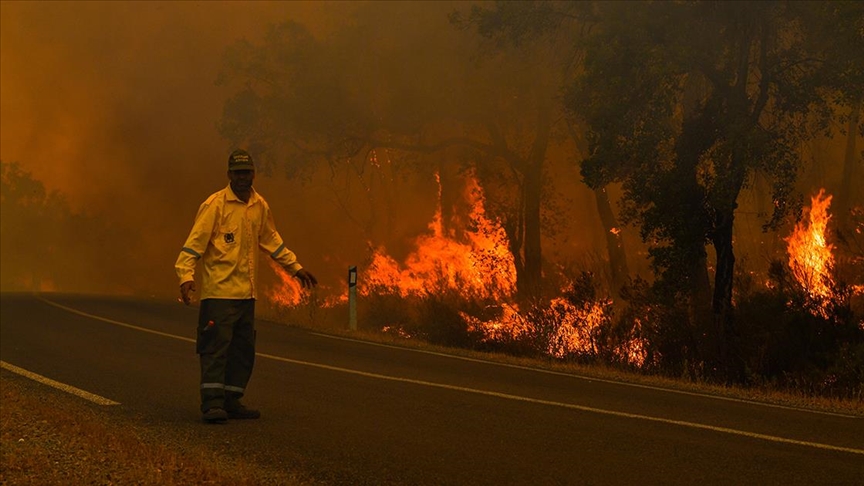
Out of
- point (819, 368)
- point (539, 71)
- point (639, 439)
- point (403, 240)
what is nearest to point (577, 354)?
point (819, 368)

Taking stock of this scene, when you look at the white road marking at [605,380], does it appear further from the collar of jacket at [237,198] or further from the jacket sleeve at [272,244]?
the collar of jacket at [237,198]

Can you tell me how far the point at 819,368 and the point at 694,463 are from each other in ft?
28.1

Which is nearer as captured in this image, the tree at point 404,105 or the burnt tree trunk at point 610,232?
the burnt tree trunk at point 610,232

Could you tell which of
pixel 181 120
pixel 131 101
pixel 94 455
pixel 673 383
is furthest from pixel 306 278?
pixel 131 101

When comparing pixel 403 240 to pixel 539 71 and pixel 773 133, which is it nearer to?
pixel 539 71

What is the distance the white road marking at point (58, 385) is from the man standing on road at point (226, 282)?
5.42ft

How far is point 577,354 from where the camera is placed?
1720cm

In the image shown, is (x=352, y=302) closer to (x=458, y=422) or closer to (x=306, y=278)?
(x=306, y=278)

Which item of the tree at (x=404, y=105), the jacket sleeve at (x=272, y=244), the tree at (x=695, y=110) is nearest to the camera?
the jacket sleeve at (x=272, y=244)

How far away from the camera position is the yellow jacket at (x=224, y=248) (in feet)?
28.0

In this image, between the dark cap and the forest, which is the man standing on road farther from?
the forest


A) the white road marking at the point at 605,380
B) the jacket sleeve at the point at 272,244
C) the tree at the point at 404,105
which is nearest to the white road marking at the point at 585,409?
the white road marking at the point at 605,380

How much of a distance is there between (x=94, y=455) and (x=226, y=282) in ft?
6.18

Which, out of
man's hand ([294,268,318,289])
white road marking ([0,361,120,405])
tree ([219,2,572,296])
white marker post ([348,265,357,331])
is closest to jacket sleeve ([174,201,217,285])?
man's hand ([294,268,318,289])
